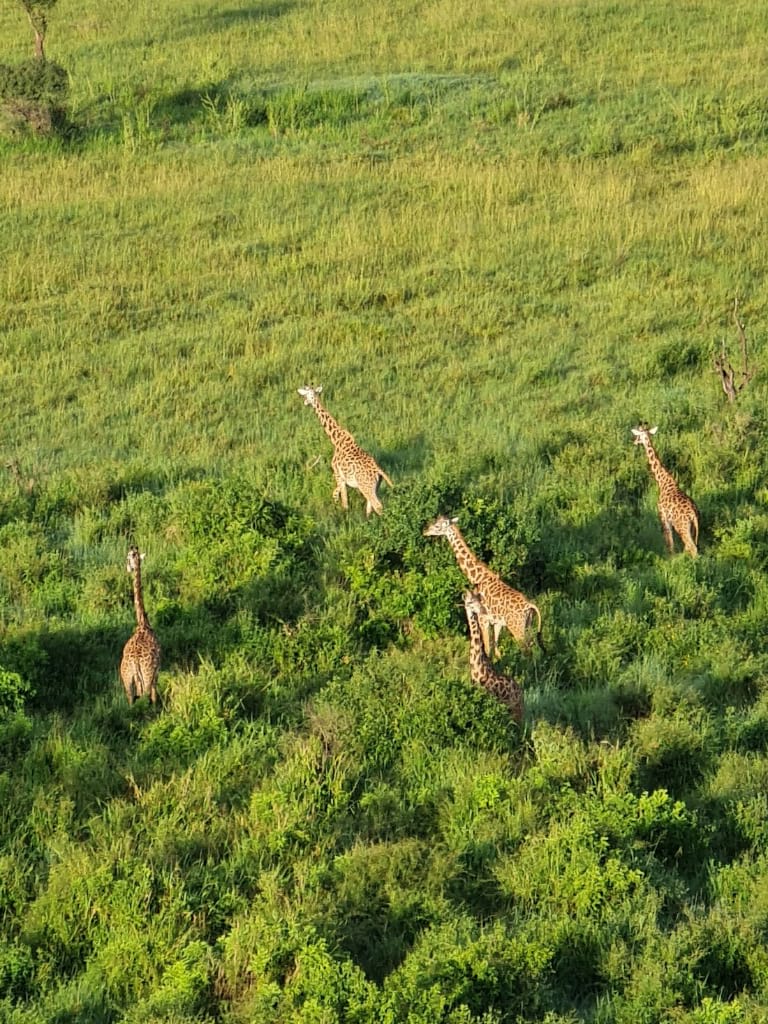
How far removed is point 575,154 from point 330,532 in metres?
13.9

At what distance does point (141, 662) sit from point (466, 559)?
2.33m

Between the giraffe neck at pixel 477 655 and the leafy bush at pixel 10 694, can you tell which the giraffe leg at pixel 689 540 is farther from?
the leafy bush at pixel 10 694

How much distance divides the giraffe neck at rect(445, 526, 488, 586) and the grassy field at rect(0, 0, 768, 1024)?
6.0 inches

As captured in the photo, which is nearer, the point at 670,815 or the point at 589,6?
the point at 670,815

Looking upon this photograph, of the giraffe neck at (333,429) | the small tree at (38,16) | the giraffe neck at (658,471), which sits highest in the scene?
the small tree at (38,16)

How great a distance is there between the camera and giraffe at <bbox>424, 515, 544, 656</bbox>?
30.8 ft

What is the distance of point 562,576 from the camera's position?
1078 centimetres

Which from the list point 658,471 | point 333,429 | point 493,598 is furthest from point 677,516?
point 333,429

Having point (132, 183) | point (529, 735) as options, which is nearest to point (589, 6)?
point (132, 183)

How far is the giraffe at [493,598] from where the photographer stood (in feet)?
30.8

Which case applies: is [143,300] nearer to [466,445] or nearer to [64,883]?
[466,445]

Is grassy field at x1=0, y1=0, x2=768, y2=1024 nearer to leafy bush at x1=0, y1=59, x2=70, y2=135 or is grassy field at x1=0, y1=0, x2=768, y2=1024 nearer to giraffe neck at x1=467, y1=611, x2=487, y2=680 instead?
giraffe neck at x1=467, y1=611, x2=487, y2=680

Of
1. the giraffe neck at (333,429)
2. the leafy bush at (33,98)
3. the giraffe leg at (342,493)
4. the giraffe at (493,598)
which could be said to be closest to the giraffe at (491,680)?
the giraffe at (493,598)

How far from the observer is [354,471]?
1181cm
